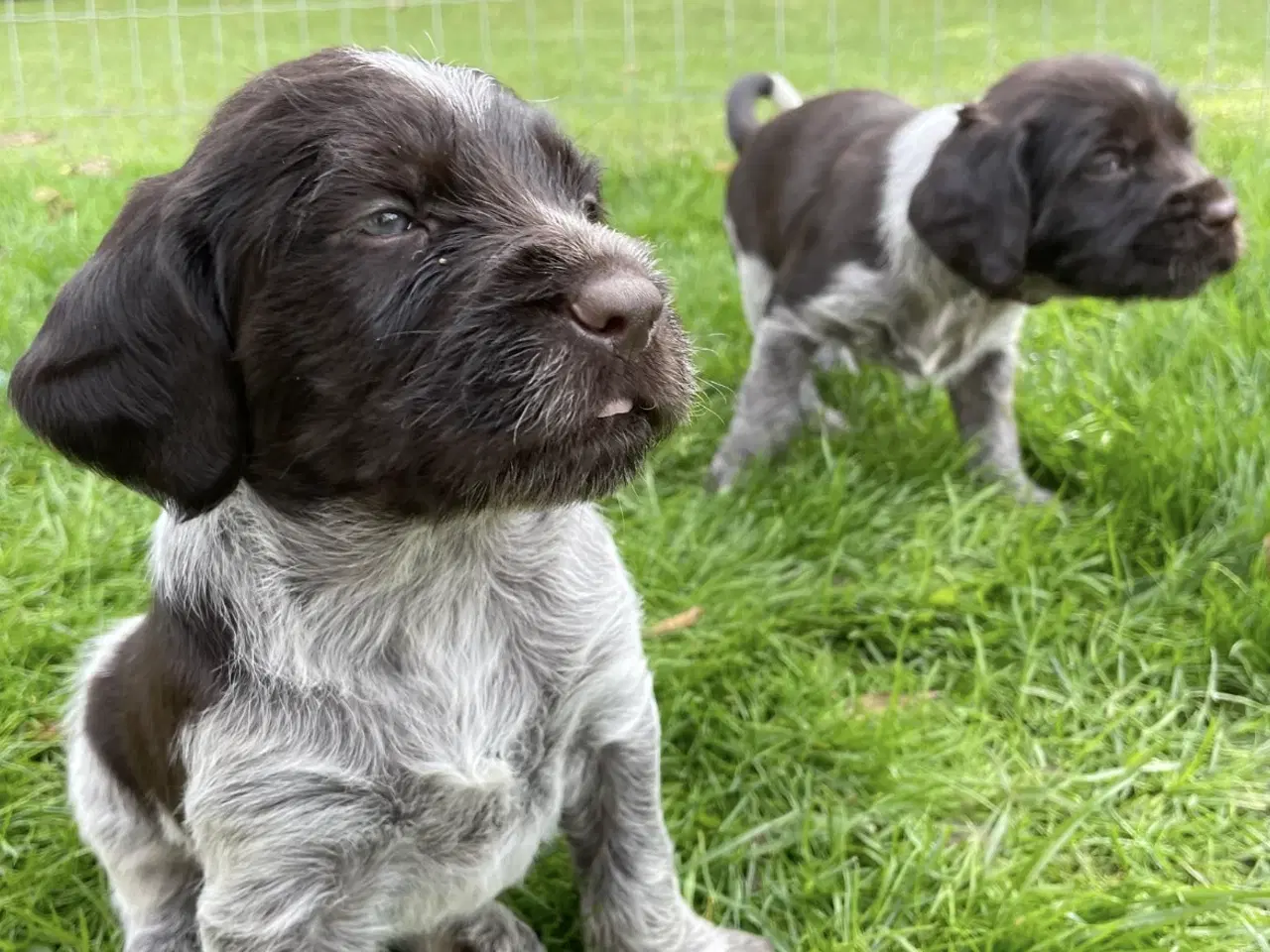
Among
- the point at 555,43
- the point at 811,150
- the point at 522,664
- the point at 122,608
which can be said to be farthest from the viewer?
the point at 555,43

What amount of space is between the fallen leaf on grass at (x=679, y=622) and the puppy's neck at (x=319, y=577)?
A: 1248mm

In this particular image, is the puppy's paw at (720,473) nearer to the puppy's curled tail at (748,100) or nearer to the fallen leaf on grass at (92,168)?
the puppy's curled tail at (748,100)

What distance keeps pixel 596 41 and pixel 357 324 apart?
285 inches

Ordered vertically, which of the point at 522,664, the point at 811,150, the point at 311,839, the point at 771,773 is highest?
the point at 811,150

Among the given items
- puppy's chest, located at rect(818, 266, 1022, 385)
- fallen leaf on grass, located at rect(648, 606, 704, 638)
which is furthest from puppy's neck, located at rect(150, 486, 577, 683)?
puppy's chest, located at rect(818, 266, 1022, 385)

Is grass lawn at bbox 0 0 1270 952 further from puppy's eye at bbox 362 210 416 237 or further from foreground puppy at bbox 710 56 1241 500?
puppy's eye at bbox 362 210 416 237

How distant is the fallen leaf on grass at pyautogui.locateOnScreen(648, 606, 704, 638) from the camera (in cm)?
322

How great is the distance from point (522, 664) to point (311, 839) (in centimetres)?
44

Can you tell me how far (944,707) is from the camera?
298cm

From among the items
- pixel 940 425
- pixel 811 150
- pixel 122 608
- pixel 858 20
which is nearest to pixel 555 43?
pixel 858 20

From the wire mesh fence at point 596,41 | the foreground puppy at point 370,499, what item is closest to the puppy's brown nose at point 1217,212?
the foreground puppy at point 370,499

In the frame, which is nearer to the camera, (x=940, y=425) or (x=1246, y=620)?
(x=1246, y=620)

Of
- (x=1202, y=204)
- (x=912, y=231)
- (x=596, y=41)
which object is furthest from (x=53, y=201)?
(x=1202, y=204)

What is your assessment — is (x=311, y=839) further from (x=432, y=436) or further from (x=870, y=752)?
(x=870, y=752)
